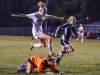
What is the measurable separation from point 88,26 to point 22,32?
1490cm

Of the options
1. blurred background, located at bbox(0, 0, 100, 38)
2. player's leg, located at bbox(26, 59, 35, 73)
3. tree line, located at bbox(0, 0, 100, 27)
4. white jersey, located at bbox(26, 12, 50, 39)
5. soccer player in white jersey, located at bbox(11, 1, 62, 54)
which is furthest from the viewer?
tree line, located at bbox(0, 0, 100, 27)

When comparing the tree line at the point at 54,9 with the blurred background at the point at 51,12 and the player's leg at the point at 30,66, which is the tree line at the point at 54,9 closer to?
the blurred background at the point at 51,12

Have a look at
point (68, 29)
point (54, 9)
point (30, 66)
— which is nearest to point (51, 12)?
point (54, 9)

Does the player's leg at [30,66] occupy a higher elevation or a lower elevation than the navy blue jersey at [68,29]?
lower

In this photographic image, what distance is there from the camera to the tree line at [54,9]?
67.4 m

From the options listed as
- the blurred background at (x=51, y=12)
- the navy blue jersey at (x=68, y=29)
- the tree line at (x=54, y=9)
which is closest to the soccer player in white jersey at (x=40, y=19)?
the navy blue jersey at (x=68, y=29)

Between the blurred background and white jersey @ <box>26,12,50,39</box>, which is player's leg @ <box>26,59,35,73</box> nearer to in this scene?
white jersey @ <box>26,12,50,39</box>

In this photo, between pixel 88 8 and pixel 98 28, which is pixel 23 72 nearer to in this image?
pixel 98 28

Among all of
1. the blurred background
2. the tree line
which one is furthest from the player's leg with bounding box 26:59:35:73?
the tree line

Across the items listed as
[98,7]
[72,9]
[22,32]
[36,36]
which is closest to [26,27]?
[22,32]

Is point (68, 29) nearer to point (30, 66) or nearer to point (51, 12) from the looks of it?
A: point (30, 66)

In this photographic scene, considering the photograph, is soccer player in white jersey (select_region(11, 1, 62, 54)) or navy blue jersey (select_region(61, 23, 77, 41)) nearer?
soccer player in white jersey (select_region(11, 1, 62, 54))

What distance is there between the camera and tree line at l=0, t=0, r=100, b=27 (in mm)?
67438

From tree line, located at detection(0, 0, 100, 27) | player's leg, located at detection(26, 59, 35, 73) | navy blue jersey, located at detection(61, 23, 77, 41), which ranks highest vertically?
tree line, located at detection(0, 0, 100, 27)
